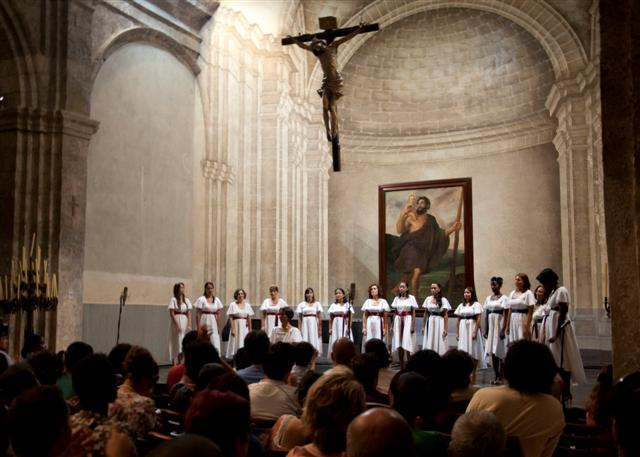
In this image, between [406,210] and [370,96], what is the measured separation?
12.2ft

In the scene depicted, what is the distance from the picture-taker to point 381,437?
2023 mm

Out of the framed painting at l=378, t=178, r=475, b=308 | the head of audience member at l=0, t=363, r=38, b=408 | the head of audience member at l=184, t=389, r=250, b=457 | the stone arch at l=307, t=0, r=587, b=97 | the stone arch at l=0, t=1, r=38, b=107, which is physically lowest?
the head of audience member at l=0, t=363, r=38, b=408

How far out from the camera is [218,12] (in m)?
16.2

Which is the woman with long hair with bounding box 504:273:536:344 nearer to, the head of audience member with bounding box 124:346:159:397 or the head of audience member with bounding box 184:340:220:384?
the head of audience member with bounding box 184:340:220:384

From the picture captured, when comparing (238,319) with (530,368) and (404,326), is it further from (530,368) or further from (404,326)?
(530,368)

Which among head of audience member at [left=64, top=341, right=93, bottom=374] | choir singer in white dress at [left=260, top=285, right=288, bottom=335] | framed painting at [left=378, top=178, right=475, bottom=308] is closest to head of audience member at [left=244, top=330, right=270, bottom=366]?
head of audience member at [left=64, top=341, right=93, bottom=374]

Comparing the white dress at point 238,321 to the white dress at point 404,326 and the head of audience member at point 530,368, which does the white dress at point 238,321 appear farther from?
the head of audience member at point 530,368

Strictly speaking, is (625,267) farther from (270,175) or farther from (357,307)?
(357,307)

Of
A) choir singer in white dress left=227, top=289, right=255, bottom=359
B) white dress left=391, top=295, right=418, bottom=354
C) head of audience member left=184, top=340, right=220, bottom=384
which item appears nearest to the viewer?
head of audience member left=184, top=340, right=220, bottom=384

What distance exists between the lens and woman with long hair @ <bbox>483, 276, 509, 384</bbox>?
11.1m

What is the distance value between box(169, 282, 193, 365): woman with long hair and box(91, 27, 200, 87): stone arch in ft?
13.3

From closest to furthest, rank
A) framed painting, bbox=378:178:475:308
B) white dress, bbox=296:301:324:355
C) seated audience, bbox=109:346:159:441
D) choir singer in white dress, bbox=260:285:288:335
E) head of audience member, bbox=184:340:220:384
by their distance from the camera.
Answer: seated audience, bbox=109:346:159:441 → head of audience member, bbox=184:340:220:384 → choir singer in white dress, bbox=260:285:288:335 → white dress, bbox=296:301:324:355 → framed painting, bbox=378:178:475:308

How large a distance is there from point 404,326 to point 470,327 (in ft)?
4.98

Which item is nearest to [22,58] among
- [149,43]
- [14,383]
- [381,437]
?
[149,43]
